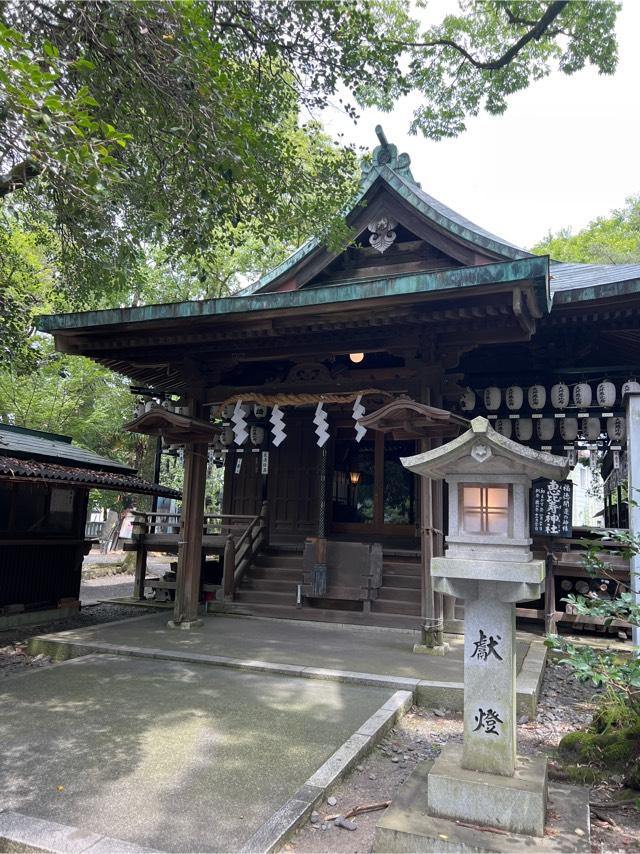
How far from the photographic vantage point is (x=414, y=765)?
4.67 metres

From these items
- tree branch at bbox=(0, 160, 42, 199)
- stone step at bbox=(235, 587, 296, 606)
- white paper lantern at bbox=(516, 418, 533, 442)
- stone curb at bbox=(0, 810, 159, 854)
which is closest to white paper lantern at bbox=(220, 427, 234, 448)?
stone step at bbox=(235, 587, 296, 606)

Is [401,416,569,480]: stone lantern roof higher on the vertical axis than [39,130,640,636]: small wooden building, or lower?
lower

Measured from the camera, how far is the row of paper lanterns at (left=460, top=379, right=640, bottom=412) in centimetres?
910

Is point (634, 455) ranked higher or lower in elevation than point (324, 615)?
higher

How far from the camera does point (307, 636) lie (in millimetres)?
8688

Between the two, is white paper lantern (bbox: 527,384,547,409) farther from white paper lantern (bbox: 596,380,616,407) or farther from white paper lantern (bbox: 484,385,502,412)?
white paper lantern (bbox: 596,380,616,407)

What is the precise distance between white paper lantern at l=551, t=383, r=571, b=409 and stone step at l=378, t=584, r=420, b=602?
3949mm

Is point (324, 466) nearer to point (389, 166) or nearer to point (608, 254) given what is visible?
point (389, 166)

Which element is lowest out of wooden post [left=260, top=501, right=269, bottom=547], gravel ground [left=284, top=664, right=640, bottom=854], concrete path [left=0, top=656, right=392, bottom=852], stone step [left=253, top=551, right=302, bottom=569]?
gravel ground [left=284, top=664, right=640, bottom=854]

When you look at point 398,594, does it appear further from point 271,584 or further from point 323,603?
point 271,584

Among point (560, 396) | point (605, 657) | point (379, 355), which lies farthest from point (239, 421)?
point (605, 657)

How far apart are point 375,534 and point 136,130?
8711 mm

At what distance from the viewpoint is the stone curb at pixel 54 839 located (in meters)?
3.14

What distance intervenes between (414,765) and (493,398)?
255 inches
